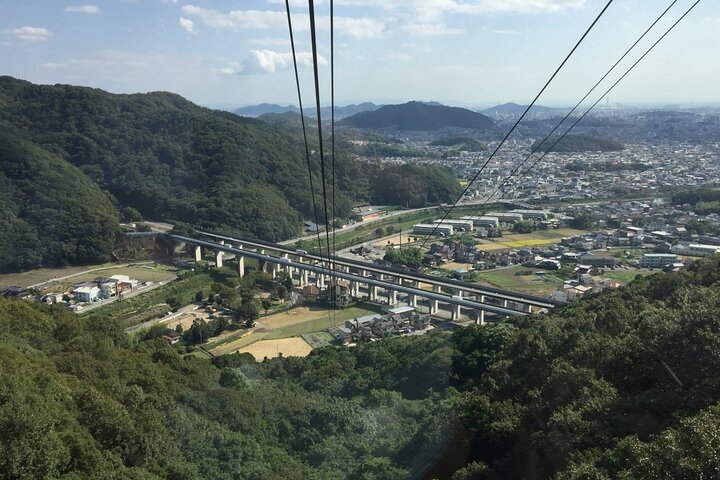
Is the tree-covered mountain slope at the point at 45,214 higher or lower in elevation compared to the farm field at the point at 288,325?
higher

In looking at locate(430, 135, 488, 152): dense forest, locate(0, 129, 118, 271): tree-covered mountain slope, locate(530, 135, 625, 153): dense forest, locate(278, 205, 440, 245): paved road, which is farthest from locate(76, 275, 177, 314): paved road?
locate(430, 135, 488, 152): dense forest

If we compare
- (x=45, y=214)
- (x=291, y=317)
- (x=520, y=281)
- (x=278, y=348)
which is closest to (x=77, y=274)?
(x=45, y=214)

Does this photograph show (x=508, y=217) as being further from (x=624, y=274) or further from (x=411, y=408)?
(x=411, y=408)

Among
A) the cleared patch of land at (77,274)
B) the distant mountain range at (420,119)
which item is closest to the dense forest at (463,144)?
the distant mountain range at (420,119)

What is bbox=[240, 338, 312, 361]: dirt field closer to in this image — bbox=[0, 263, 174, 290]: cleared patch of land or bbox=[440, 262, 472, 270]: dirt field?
bbox=[0, 263, 174, 290]: cleared patch of land

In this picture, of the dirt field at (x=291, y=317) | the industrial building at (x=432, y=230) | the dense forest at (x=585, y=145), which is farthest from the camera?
the dense forest at (x=585, y=145)

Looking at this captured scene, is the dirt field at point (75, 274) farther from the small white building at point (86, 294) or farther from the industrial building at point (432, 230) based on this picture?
the industrial building at point (432, 230)
